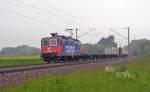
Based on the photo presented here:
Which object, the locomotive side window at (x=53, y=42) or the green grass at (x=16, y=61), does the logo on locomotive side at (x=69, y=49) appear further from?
the green grass at (x=16, y=61)

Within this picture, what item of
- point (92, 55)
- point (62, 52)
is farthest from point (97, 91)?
point (92, 55)

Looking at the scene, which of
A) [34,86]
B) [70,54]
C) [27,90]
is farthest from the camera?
[70,54]

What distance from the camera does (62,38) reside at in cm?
3947

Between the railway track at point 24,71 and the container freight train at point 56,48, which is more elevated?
the container freight train at point 56,48

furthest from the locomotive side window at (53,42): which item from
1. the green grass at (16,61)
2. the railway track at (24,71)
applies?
the railway track at (24,71)

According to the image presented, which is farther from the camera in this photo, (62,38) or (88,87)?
(62,38)

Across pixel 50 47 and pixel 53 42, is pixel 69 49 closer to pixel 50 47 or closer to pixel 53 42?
pixel 53 42

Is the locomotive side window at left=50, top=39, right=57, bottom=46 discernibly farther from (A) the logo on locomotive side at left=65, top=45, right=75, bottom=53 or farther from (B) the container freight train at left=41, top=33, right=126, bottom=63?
(A) the logo on locomotive side at left=65, top=45, right=75, bottom=53

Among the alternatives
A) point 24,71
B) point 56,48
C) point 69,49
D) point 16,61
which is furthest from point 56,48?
point 24,71

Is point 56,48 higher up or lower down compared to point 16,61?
higher up

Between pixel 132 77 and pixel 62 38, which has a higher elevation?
pixel 62 38

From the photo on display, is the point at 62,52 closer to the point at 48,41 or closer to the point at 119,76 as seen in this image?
the point at 48,41

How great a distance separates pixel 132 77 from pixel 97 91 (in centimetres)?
550

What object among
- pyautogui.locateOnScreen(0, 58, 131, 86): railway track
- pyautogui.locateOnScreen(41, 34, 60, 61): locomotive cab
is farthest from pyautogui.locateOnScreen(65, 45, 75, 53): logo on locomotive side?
pyautogui.locateOnScreen(0, 58, 131, 86): railway track
